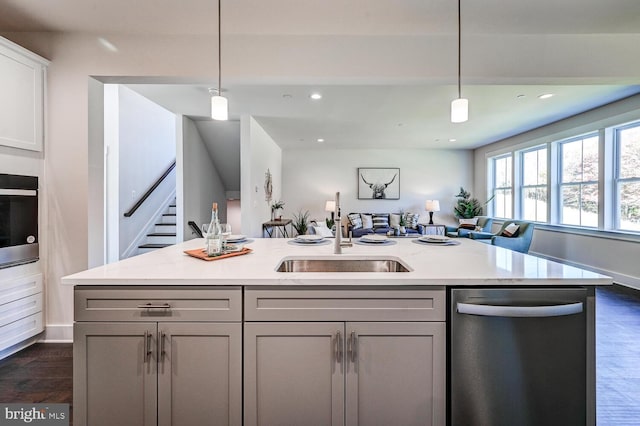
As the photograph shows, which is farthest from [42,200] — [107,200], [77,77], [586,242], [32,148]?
[586,242]

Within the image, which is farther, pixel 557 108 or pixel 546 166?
pixel 546 166

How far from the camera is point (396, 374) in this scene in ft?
4.29

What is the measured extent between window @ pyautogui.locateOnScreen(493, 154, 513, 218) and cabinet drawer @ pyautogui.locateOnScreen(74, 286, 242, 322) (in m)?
7.10

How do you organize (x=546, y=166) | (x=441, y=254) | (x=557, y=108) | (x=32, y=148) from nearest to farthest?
(x=441, y=254), (x=32, y=148), (x=557, y=108), (x=546, y=166)

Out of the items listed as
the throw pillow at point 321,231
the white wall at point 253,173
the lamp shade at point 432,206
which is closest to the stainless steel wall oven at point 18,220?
the white wall at point 253,173

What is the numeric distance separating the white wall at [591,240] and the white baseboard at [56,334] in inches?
250

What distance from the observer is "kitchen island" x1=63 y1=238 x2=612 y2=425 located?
51.0 inches

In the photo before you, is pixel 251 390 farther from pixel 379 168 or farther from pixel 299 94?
pixel 379 168

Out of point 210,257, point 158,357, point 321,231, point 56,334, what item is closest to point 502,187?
point 321,231

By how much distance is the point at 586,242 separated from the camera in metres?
4.66

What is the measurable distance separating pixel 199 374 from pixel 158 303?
358 mm

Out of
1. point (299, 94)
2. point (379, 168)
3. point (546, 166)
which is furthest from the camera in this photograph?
point (379, 168)

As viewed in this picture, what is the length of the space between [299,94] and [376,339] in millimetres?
3303

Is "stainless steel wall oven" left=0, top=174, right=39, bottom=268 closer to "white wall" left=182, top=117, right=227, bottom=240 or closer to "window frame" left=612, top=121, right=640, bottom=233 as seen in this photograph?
"white wall" left=182, top=117, right=227, bottom=240
